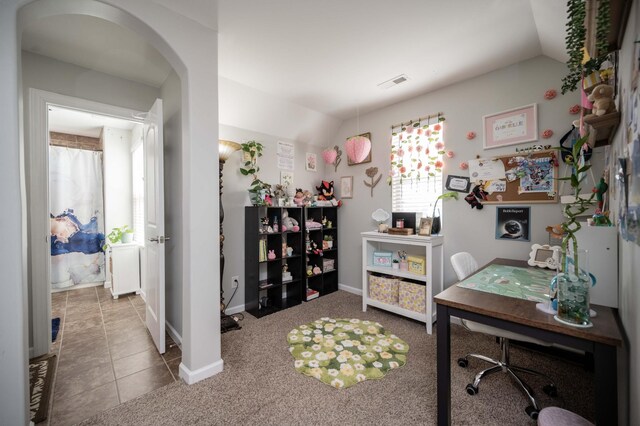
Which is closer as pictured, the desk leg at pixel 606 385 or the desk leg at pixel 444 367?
the desk leg at pixel 606 385

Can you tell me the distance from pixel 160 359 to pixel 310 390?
4.47 ft

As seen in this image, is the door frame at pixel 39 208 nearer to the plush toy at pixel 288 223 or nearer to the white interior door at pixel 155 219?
the white interior door at pixel 155 219

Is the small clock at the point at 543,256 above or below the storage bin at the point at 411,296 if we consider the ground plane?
above

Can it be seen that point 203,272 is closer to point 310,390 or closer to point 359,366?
point 310,390

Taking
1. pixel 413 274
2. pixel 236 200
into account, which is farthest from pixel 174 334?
pixel 413 274

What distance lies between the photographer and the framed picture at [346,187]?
12.6ft

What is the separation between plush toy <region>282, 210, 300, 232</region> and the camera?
10.9 ft

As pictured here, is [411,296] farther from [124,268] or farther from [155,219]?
[124,268]

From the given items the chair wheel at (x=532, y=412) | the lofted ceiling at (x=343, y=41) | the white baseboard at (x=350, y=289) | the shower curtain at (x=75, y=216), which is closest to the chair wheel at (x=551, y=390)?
the chair wheel at (x=532, y=412)

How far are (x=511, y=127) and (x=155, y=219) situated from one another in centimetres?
339

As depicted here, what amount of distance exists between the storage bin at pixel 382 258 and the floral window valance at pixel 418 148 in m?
0.99

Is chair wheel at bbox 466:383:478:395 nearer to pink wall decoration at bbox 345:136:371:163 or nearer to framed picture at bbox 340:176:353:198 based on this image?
pink wall decoration at bbox 345:136:371:163

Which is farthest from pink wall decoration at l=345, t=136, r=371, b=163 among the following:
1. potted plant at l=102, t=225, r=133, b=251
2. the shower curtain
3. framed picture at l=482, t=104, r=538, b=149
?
the shower curtain

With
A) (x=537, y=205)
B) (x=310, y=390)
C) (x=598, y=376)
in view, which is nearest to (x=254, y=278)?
(x=310, y=390)
